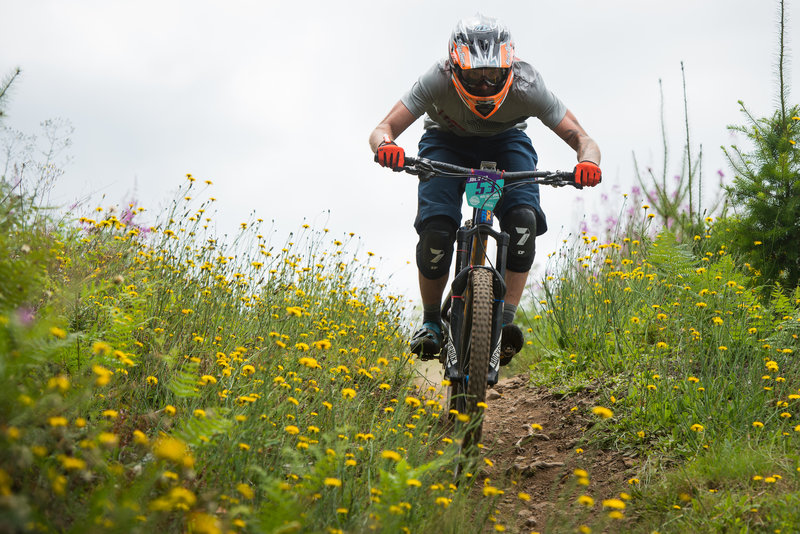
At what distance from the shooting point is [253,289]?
5.29 metres

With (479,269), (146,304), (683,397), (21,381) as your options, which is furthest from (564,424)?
(21,381)

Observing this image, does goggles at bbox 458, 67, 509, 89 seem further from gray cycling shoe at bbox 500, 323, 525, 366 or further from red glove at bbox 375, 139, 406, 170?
gray cycling shoe at bbox 500, 323, 525, 366

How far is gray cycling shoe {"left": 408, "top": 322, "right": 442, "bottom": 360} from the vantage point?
4457mm

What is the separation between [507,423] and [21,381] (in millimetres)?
3723

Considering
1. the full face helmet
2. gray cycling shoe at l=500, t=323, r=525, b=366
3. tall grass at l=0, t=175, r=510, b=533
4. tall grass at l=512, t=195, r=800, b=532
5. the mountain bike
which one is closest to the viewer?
tall grass at l=0, t=175, r=510, b=533

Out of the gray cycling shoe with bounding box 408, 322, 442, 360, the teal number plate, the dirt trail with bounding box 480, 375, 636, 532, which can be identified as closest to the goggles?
the teal number plate

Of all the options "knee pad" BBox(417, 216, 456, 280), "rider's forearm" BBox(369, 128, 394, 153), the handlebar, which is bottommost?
"knee pad" BBox(417, 216, 456, 280)

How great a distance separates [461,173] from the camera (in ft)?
12.6

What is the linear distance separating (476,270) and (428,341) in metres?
0.91

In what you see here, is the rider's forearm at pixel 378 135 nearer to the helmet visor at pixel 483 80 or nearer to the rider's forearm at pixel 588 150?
the helmet visor at pixel 483 80

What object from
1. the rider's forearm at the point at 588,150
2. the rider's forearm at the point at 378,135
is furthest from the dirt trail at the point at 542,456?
the rider's forearm at the point at 378,135

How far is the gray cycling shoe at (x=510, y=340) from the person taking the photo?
4.16 metres

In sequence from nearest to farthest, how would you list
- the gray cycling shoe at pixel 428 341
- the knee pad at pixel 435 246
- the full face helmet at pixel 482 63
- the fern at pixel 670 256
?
the full face helmet at pixel 482 63, the knee pad at pixel 435 246, the gray cycling shoe at pixel 428 341, the fern at pixel 670 256

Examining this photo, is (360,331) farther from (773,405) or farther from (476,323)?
(773,405)
